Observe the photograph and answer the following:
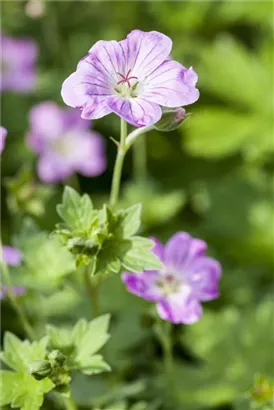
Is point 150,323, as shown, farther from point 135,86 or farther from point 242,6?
point 242,6

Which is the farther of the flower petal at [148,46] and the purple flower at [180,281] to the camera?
the purple flower at [180,281]

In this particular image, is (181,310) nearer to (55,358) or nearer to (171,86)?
(55,358)

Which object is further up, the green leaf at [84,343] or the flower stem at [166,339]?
the green leaf at [84,343]

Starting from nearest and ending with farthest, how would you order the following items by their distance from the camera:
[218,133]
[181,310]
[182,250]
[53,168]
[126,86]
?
[126,86] < [181,310] < [182,250] < [53,168] < [218,133]

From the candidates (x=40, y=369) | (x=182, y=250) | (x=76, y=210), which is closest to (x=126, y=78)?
(x=76, y=210)

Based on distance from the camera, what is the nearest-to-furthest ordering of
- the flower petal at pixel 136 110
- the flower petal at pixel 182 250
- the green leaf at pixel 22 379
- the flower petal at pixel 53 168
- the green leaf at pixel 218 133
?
the flower petal at pixel 136 110 → the green leaf at pixel 22 379 → the flower petal at pixel 182 250 → the flower petal at pixel 53 168 → the green leaf at pixel 218 133

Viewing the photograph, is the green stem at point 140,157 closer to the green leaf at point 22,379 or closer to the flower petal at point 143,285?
the flower petal at point 143,285

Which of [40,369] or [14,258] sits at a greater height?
[14,258]

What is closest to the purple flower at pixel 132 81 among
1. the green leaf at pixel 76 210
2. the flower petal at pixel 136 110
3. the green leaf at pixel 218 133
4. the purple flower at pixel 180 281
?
the flower petal at pixel 136 110
